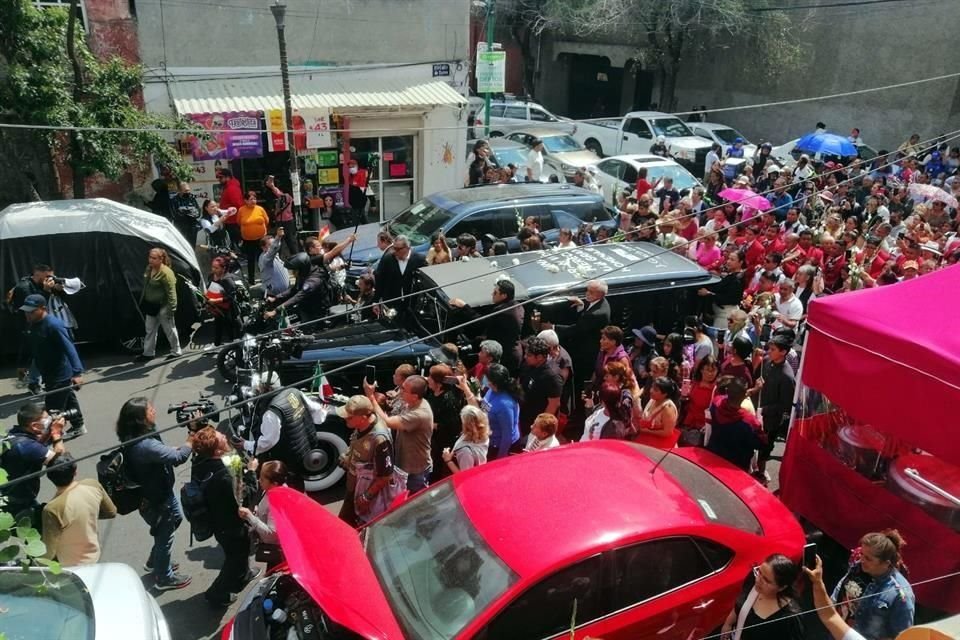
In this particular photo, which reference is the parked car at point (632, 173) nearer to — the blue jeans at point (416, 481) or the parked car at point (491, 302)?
the parked car at point (491, 302)

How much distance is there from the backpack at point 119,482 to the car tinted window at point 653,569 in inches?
134

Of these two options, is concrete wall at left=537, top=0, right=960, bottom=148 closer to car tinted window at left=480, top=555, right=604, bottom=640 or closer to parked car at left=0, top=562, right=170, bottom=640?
car tinted window at left=480, top=555, right=604, bottom=640

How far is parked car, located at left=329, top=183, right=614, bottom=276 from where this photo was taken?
35.8 feet

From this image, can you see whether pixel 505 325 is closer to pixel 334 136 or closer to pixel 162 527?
pixel 162 527

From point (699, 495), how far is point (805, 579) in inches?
31.4

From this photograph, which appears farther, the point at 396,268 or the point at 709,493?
the point at 396,268

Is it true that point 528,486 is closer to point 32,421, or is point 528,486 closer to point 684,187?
point 32,421

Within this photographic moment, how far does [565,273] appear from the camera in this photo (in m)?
8.02

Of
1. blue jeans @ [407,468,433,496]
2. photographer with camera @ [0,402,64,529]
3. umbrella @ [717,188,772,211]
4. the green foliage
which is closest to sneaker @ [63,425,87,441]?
photographer with camera @ [0,402,64,529]

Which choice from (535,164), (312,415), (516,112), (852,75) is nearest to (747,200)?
(535,164)

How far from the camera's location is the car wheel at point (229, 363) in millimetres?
8203

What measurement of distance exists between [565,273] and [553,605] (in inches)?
177

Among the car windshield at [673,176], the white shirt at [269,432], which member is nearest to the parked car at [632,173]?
the car windshield at [673,176]

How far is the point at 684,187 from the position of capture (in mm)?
16172
